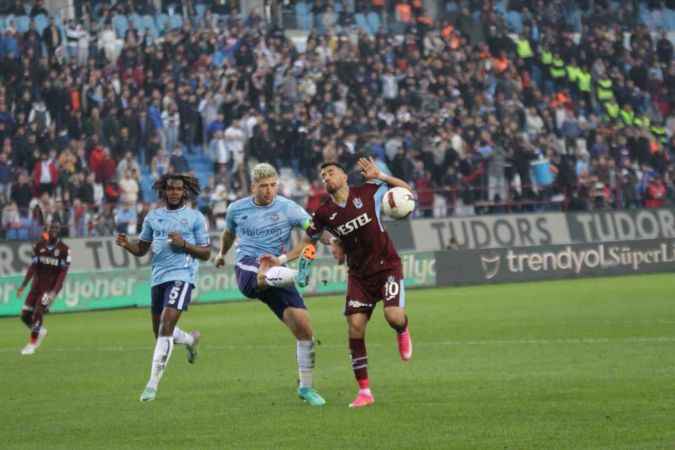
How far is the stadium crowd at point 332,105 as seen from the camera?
33281 mm

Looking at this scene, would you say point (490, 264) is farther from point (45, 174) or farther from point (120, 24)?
point (45, 174)

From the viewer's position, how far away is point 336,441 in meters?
10.9

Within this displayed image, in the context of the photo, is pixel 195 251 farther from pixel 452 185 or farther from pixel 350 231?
pixel 452 185

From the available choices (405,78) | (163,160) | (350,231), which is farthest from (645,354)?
(405,78)

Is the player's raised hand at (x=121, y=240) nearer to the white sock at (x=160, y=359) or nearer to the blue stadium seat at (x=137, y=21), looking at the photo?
the white sock at (x=160, y=359)

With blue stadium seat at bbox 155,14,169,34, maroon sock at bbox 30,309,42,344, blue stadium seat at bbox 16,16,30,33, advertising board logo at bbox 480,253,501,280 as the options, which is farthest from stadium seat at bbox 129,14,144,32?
maroon sock at bbox 30,309,42,344

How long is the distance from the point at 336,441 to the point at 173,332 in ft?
14.7

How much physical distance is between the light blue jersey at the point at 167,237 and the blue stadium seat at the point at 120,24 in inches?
930

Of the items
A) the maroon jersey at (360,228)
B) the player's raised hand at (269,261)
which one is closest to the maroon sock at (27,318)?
the player's raised hand at (269,261)

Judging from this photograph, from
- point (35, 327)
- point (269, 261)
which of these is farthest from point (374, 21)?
point (269, 261)

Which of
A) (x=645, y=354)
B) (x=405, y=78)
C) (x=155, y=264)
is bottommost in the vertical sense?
(x=645, y=354)

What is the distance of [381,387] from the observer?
14.7 m

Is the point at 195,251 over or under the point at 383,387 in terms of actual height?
over

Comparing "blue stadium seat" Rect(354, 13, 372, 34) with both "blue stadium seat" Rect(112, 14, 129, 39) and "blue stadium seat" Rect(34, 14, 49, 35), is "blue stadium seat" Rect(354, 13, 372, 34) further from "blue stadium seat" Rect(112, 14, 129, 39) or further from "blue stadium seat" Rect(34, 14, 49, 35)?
"blue stadium seat" Rect(34, 14, 49, 35)
